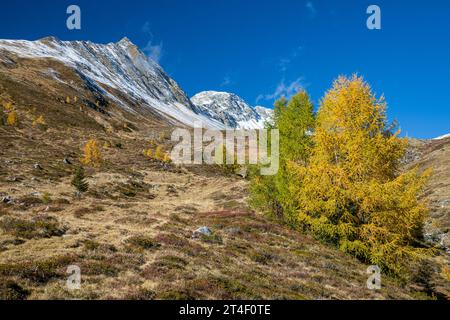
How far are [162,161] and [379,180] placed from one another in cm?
7424

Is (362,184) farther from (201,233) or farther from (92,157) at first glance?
(92,157)

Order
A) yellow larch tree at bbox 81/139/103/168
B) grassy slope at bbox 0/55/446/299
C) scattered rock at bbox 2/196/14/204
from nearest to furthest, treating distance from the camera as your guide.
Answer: grassy slope at bbox 0/55/446/299 → scattered rock at bbox 2/196/14/204 → yellow larch tree at bbox 81/139/103/168

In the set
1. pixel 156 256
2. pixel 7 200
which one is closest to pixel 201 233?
pixel 156 256

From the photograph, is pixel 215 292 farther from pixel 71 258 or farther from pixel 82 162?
pixel 82 162

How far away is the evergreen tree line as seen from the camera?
17.2 metres

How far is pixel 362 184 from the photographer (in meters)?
17.6

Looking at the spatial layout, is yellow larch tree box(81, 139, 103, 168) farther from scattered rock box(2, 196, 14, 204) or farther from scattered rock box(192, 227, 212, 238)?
scattered rock box(192, 227, 212, 238)

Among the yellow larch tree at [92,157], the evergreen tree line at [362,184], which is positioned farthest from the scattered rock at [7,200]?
the yellow larch tree at [92,157]

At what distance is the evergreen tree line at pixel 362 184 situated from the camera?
17250mm

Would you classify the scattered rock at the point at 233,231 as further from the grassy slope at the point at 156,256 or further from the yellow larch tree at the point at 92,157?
the yellow larch tree at the point at 92,157

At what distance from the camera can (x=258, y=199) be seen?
28516mm

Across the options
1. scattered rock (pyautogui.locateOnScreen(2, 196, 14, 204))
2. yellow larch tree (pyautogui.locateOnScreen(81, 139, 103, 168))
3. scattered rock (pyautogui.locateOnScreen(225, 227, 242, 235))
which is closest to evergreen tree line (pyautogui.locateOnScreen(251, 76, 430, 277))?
scattered rock (pyautogui.locateOnScreen(225, 227, 242, 235))

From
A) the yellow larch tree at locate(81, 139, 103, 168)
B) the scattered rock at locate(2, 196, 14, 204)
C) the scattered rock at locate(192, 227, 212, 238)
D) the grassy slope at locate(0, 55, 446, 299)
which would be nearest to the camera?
the grassy slope at locate(0, 55, 446, 299)

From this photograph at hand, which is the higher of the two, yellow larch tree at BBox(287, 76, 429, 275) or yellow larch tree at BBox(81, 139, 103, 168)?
yellow larch tree at BBox(81, 139, 103, 168)
